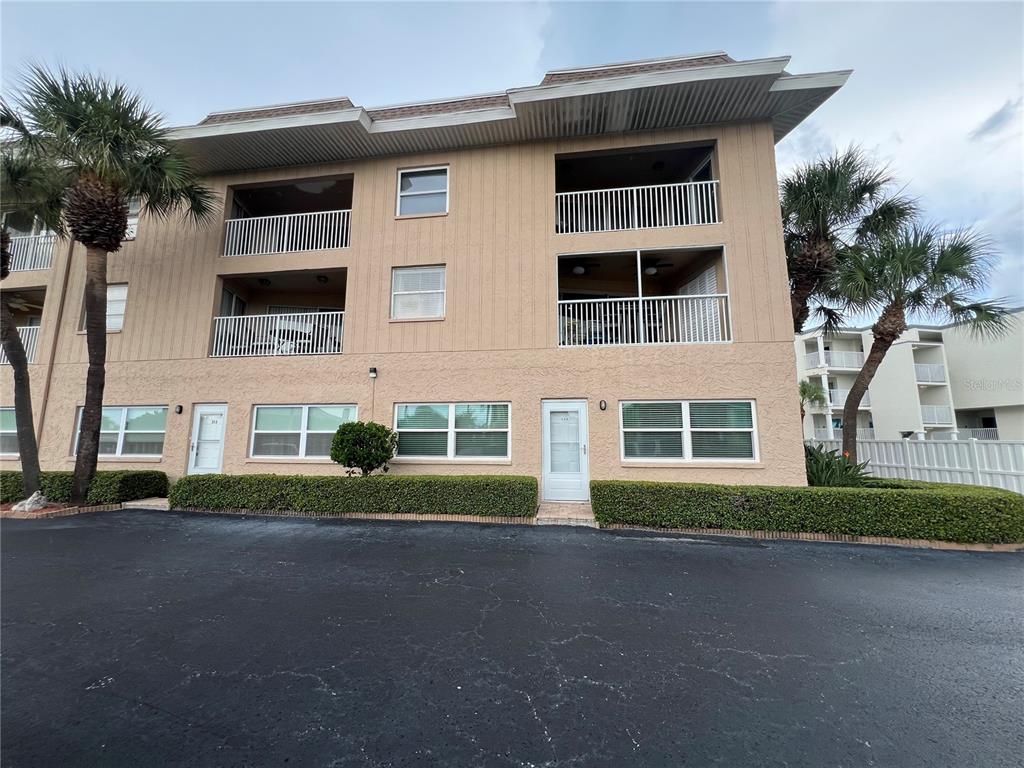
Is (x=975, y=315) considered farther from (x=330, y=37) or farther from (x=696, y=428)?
(x=330, y=37)

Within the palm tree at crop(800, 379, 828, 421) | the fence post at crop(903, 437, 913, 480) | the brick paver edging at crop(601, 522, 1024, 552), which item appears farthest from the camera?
the palm tree at crop(800, 379, 828, 421)

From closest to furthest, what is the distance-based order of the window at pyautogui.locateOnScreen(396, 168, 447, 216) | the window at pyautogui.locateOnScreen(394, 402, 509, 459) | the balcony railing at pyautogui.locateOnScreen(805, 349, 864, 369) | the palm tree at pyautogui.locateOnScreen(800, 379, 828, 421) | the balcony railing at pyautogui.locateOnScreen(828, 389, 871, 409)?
1. the window at pyautogui.locateOnScreen(394, 402, 509, 459)
2. the window at pyautogui.locateOnScreen(396, 168, 447, 216)
3. the palm tree at pyautogui.locateOnScreen(800, 379, 828, 421)
4. the balcony railing at pyautogui.locateOnScreen(828, 389, 871, 409)
5. the balcony railing at pyautogui.locateOnScreen(805, 349, 864, 369)

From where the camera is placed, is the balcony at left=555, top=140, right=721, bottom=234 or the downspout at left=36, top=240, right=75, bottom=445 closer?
the balcony at left=555, top=140, right=721, bottom=234

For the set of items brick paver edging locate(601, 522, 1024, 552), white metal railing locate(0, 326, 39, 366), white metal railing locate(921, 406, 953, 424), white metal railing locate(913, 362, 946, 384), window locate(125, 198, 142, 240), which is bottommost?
brick paver edging locate(601, 522, 1024, 552)

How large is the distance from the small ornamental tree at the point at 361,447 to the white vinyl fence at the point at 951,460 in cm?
1197

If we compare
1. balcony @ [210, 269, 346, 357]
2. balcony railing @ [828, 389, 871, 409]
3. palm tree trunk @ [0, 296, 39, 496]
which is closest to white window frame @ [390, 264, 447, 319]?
balcony @ [210, 269, 346, 357]

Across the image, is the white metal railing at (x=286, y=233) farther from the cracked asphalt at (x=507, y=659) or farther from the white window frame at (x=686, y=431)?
the white window frame at (x=686, y=431)

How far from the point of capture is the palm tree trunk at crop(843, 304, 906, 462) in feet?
29.1

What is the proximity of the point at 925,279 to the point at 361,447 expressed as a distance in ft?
40.7

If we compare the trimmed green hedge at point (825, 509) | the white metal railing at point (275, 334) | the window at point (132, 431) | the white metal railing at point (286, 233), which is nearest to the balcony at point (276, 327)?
the white metal railing at point (275, 334)

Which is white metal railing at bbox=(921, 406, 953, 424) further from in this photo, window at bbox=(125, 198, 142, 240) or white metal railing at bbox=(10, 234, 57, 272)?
white metal railing at bbox=(10, 234, 57, 272)

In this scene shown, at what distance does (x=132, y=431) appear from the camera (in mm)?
10164

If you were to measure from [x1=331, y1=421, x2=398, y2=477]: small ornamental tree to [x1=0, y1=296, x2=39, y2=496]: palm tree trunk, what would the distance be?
669 centimetres

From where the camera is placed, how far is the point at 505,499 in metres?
7.62
